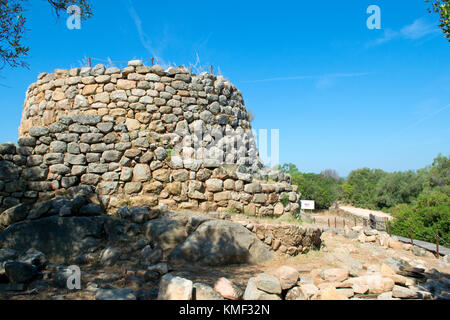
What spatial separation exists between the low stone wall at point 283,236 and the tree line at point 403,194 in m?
9.82

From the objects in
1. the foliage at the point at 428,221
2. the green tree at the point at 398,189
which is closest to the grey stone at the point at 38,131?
the foliage at the point at 428,221

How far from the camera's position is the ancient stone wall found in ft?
22.5

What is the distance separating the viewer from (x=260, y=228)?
21.1 feet

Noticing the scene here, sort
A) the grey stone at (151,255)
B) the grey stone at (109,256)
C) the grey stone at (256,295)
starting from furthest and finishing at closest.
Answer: the grey stone at (151,255)
the grey stone at (109,256)
the grey stone at (256,295)

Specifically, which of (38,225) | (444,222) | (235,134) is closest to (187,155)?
(235,134)

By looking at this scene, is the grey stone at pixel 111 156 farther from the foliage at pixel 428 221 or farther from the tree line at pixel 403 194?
the tree line at pixel 403 194

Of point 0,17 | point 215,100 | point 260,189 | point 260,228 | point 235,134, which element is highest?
point 0,17

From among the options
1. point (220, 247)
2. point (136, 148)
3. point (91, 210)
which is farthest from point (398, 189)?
point (91, 210)

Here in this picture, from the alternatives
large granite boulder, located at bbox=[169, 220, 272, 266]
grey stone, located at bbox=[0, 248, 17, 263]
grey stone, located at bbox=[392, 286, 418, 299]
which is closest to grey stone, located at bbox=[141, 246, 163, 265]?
large granite boulder, located at bbox=[169, 220, 272, 266]

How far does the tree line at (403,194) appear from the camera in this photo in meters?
14.7
